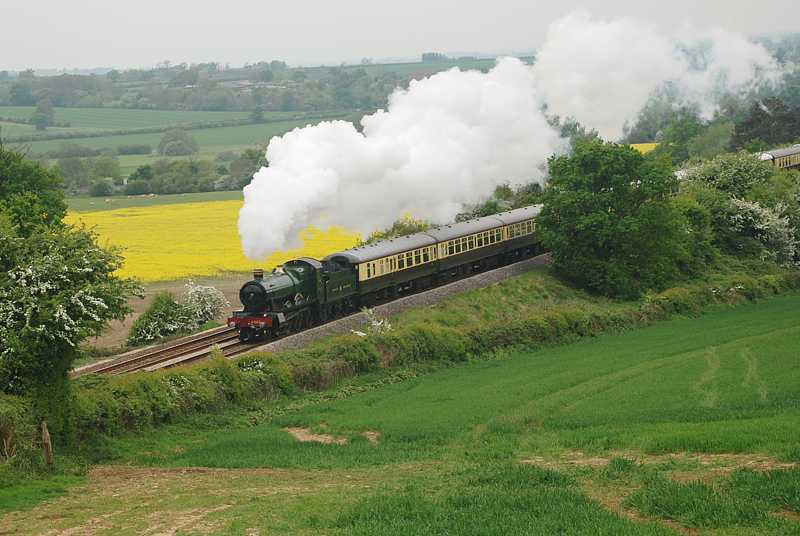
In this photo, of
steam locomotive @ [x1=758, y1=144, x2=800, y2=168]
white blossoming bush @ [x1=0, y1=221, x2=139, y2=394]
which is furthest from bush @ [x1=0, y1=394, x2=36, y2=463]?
steam locomotive @ [x1=758, y1=144, x2=800, y2=168]

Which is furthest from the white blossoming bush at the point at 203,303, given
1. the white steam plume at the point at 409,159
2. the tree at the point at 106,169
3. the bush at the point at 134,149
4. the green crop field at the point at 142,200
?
the bush at the point at 134,149

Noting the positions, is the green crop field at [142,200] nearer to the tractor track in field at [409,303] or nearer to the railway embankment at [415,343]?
the tractor track in field at [409,303]

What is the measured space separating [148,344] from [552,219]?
21693 mm

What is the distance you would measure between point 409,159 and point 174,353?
57.7 feet

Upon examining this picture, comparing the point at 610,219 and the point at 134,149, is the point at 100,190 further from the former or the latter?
the point at 610,219

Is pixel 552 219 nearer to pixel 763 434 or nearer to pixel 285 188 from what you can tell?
pixel 285 188

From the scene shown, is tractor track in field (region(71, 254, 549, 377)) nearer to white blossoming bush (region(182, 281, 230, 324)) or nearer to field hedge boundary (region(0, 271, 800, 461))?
field hedge boundary (region(0, 271, 800, 461))

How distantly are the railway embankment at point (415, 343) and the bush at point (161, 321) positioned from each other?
8182 mm

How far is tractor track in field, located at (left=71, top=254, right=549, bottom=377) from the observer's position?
3431cm

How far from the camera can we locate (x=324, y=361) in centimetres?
3503

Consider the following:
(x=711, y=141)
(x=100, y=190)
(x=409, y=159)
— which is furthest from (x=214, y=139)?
(x=409, y=159)

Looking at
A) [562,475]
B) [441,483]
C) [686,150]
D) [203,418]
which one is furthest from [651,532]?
[686,150]

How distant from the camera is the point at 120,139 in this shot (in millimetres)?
162125

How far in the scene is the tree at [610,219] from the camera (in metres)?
50.9
